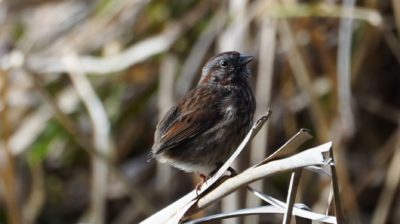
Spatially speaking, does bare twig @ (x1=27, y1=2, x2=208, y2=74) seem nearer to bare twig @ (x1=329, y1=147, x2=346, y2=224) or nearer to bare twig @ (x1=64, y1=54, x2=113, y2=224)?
bare twig @ (x1=64, y1=54, x2=113, y2=224)

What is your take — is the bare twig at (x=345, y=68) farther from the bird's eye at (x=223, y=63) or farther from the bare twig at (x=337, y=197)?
the bare twig at (x=337, y=197)

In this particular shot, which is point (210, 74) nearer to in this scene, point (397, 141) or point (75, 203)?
point (397, 141)

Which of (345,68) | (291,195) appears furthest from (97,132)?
(291,195)

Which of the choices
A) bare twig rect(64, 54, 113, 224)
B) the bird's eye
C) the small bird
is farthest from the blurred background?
the small bird

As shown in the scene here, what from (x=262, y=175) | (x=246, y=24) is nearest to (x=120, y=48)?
(x=246, y=24)

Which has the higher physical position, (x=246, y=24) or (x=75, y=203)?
(x=246, y=24)

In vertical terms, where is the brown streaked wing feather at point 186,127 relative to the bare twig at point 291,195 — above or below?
A: above

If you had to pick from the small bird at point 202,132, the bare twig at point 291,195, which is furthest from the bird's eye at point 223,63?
the bare twig at point 291,195
